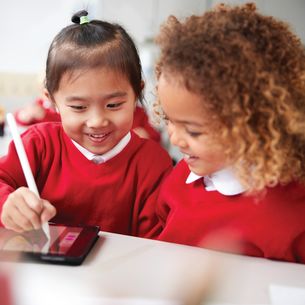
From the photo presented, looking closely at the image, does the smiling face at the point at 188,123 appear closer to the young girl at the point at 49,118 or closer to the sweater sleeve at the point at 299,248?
the sweater sleeve at the point at 299,248

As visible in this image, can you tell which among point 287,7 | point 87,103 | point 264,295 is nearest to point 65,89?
point 87,103

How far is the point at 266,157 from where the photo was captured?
0.51 metres

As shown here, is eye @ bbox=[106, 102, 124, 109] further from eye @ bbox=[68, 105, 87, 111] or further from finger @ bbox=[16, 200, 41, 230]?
finger @ bbox=[16, 200, 41, 230]

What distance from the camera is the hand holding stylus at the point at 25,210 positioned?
21.7 inches

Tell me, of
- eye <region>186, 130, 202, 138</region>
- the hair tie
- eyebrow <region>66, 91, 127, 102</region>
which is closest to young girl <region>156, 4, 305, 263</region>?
eye <region>186, 130, 202, 138</region>

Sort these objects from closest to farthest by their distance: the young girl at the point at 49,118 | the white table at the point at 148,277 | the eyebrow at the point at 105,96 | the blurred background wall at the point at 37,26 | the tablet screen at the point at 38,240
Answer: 1. the white table at the point at 148,277
2. the tablet screen at the point at 38,240
3. the eyebrow at the point at 105,96
4. the young girl at the point at 49,118
5. the blurred background wall at the point at 37,26

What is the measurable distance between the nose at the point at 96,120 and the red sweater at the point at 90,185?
0.10 m

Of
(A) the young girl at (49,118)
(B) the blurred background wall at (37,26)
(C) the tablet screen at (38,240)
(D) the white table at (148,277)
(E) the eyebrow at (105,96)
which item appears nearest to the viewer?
(D) the white table at (148,277)

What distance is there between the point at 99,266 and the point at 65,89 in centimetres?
33

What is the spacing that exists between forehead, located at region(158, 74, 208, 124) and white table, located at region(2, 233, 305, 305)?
0.53 feet

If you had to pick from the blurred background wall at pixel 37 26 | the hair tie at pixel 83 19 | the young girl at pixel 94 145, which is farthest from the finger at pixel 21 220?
the blurred background wall at pixel 37 26

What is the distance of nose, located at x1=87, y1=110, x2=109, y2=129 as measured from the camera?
0.70 metres

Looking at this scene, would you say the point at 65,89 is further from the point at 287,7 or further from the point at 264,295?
the point at 287,7

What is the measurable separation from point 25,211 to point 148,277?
0.18 metres
